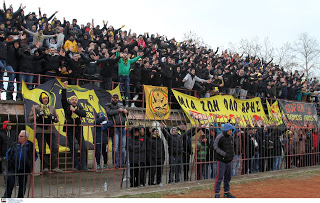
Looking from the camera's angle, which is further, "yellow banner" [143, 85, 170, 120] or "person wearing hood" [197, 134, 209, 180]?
"yellow banner" [143, 85, 170, 120]

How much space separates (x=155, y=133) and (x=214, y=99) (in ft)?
18.9

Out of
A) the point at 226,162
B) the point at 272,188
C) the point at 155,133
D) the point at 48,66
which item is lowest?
the point at 272,188

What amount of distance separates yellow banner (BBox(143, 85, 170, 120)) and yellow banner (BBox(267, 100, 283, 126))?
5745mm

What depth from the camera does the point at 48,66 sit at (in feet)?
40.0

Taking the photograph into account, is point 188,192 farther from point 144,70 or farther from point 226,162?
point 144,70

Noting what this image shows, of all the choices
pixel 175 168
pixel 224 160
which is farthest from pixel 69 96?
pixel 224 160

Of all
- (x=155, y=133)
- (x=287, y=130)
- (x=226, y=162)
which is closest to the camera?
(x=226, y=162)

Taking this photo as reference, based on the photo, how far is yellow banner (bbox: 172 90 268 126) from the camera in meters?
14.6

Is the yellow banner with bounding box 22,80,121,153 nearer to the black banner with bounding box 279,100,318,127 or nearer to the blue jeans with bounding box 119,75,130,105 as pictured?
the blue jeans with bounding box 119,75,130,105

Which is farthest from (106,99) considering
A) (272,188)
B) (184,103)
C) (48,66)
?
(272,188)

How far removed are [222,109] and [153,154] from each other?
6.05m

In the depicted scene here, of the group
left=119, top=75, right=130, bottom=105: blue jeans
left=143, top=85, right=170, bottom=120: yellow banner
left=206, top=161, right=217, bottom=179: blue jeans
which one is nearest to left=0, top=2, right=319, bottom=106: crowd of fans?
left=119, top=75, right=130, bottom=105: blue jeans

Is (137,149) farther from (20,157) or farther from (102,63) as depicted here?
(102,63)

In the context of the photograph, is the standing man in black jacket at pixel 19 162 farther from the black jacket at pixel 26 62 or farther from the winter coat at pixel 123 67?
the winter coat at pixel 123 67
